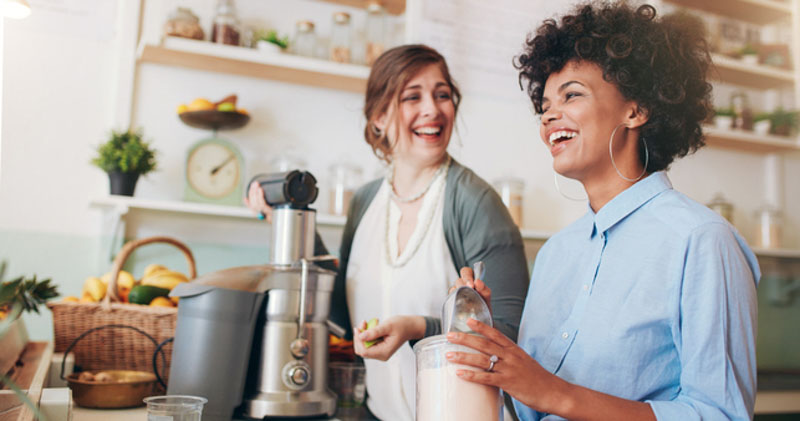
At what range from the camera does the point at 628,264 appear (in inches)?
36.9

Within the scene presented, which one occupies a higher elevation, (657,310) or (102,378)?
(657,310)

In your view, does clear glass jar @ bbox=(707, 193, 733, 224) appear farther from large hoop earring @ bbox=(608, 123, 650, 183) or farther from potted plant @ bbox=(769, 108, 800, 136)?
large hoop earring @ bbox=(608, 123, 650, 183)

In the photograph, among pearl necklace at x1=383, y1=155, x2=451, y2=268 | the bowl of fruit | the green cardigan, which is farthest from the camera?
the bowl of fruit

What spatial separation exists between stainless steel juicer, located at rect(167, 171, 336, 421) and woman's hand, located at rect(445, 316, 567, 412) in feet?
1.55

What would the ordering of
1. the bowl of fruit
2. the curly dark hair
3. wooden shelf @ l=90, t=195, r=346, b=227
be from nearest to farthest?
the curly dark hair
wooden shelf @ l=90, t=195, r=346, b=227
the bowl of fruit

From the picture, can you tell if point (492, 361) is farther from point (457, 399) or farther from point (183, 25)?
point (183, 25)

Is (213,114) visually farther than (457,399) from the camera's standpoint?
Yes

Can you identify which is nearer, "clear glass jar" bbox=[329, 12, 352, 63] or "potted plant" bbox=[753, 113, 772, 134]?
"clear glass jar" bbox=[329, 12, 352, 63]

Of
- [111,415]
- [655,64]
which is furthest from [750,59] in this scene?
[111,415]

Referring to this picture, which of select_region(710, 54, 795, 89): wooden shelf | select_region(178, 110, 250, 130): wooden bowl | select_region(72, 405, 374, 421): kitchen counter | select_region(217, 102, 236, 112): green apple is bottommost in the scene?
select_region(72, 405, 374, 421): kitchen counter

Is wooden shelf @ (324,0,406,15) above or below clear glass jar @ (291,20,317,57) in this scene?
above

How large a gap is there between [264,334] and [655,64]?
82cm

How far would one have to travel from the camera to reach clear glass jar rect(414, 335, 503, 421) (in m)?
0.81

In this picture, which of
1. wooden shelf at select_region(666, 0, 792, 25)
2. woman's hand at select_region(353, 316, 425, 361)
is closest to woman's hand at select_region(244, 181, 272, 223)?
woman's hand at select_region(353, 316, 425, 361)
